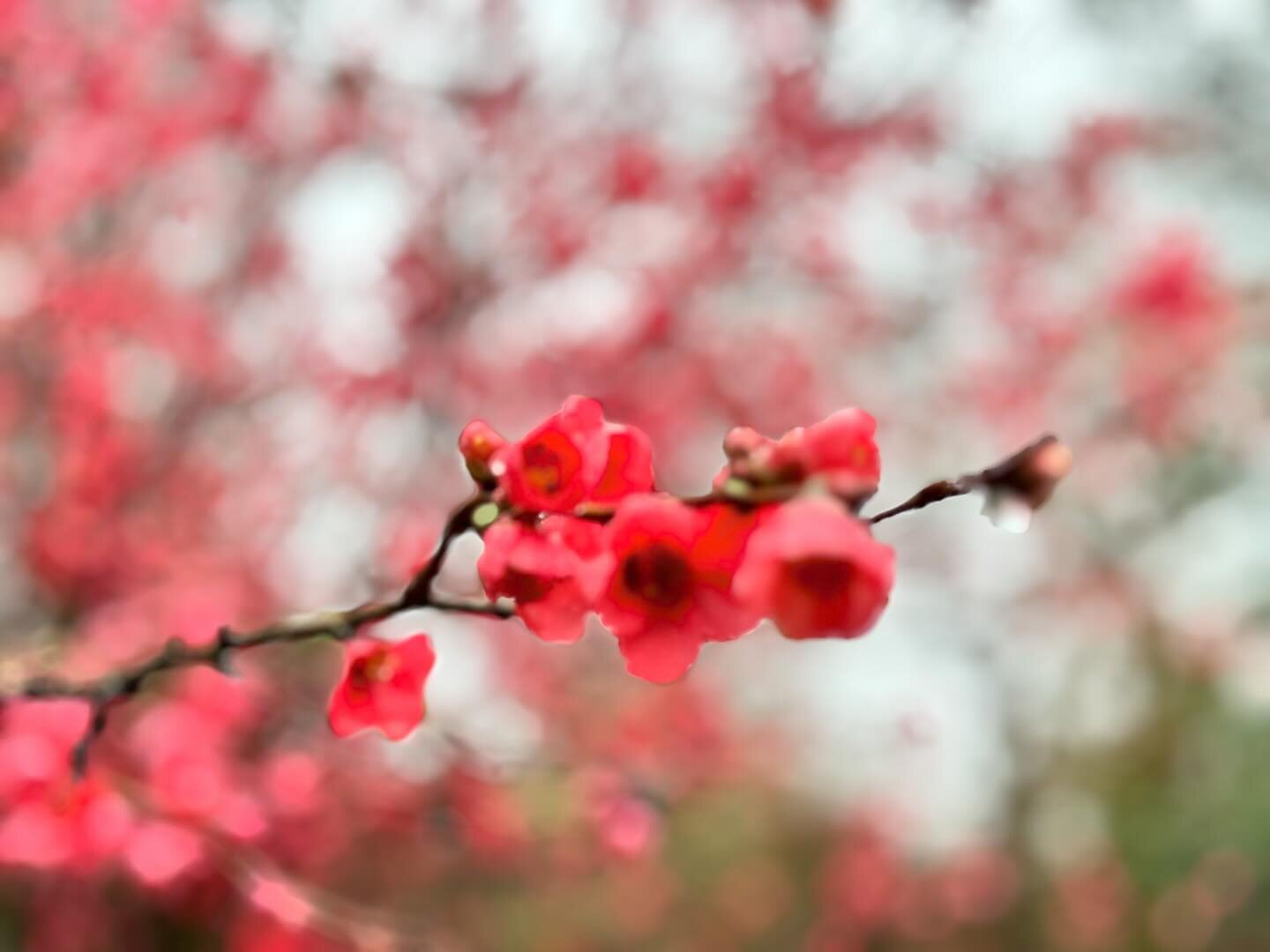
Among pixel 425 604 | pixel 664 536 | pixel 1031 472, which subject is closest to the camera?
pixel 1031 472

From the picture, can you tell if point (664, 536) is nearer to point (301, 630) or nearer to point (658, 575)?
point (658, 575)

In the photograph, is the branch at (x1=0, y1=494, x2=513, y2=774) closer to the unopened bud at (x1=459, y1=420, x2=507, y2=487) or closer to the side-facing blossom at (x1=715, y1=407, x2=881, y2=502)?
the unopened bud at (x1=459, y1=420, x2=507, y2=487)

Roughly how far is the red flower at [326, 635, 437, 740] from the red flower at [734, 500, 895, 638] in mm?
421

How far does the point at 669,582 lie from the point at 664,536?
0.20 ft

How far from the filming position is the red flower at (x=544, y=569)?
66cm

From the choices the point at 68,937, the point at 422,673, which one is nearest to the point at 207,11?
the point at 422,673

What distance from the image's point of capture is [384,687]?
876 millimetres

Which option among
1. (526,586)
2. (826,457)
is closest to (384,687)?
(526,586)

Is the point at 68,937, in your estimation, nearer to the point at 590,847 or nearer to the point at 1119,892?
the point at 590,847

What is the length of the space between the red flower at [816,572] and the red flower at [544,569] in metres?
0.14

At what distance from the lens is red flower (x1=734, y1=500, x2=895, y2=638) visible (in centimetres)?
52

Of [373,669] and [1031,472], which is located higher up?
[373,669]

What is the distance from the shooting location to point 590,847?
181 inches

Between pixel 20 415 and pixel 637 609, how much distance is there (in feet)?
12.2
